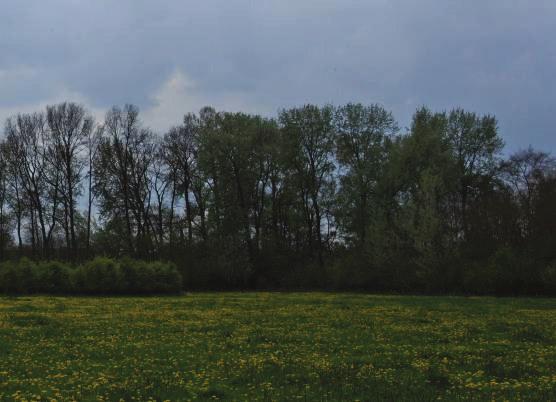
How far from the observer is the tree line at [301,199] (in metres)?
50.0

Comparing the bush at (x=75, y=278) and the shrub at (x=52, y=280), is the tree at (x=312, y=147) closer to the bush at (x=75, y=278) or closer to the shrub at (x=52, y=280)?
the bush at (x=75, y=278)

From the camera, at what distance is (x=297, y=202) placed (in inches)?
2702

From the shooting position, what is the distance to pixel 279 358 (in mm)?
13484

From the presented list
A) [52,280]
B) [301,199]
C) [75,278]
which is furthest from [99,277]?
[301,199]

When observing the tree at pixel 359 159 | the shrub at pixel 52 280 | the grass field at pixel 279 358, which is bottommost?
the grass field at pixel 279 358

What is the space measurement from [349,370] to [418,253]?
136ft

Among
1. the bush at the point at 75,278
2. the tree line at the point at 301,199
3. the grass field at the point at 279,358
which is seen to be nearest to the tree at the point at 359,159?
the tree line at the point at 301,199

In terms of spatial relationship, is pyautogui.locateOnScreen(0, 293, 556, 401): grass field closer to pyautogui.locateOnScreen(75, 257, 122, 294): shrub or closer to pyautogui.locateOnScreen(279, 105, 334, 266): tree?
pyautogui.locateOnScreen(75, 257, 122, 294): shrub

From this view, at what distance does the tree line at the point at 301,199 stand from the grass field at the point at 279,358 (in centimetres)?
2691

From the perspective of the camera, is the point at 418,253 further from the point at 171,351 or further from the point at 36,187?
the point at 36,187

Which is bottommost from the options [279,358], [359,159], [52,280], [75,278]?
[279,358]

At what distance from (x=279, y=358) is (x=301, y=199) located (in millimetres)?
54762

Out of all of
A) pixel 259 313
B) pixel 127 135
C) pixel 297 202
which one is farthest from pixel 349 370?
pixel 127 135

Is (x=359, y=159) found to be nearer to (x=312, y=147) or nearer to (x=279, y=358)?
(x=312, y=147)
